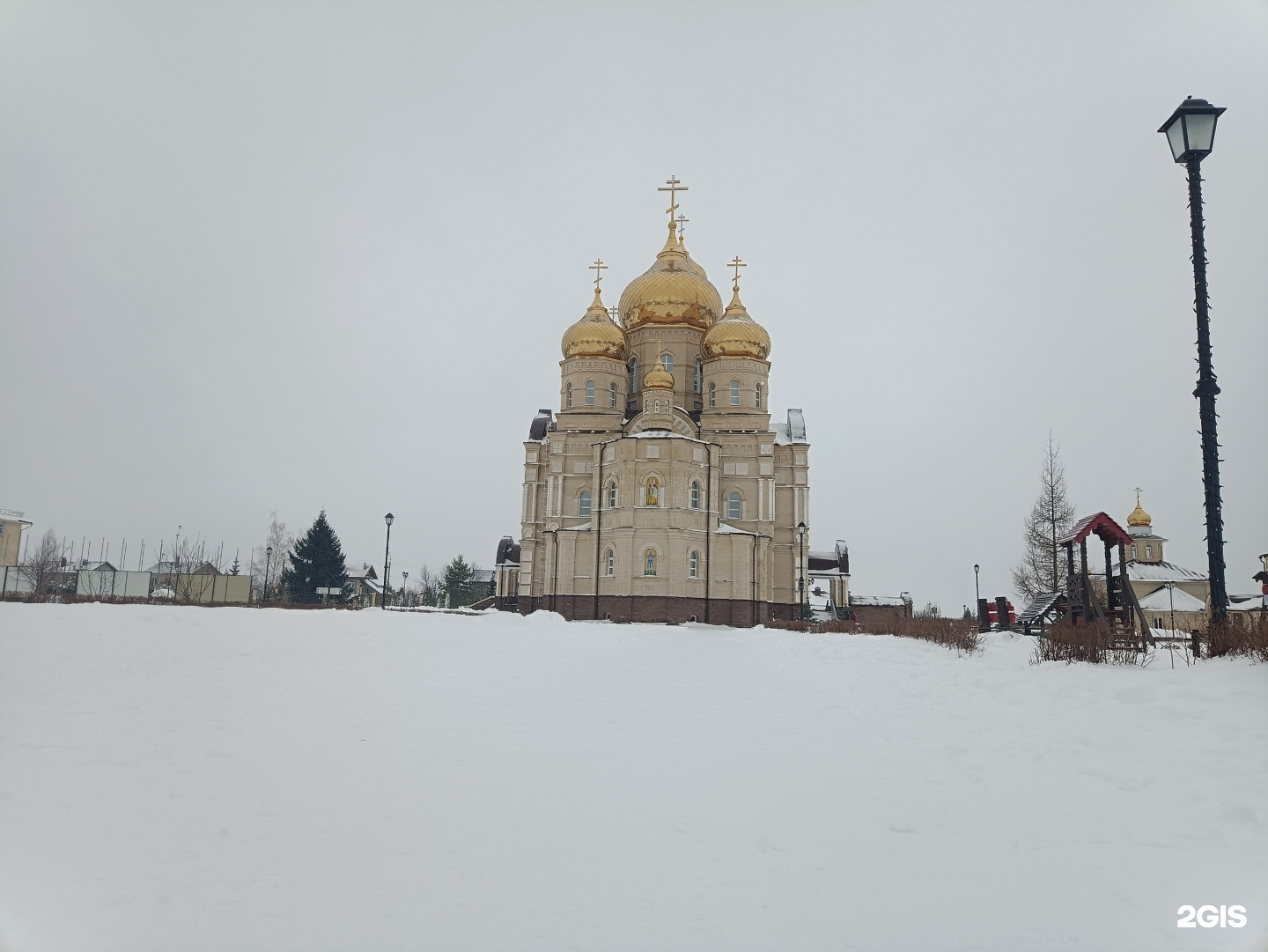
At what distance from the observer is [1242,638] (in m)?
7.35

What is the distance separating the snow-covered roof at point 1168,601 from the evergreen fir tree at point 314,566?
48737 mm

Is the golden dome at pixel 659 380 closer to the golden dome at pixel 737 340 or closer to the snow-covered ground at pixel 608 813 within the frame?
the golden dome at pixel 737 340

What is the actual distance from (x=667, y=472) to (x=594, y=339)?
9.90m

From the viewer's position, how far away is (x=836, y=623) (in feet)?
98.0

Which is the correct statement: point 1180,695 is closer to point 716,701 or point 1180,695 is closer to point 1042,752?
point 1042,752

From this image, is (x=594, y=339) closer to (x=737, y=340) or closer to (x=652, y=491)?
(x=737, y=340)

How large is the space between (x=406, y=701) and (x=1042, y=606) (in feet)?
65.2

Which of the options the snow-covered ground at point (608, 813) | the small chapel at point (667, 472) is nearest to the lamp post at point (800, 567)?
the small chapel at point (667, 472)

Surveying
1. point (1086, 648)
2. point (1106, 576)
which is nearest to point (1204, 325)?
point (1086, 648)

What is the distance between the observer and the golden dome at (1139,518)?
52906mm

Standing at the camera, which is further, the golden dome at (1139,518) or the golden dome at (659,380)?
the golden dome at (1139,518)

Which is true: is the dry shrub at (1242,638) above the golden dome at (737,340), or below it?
below

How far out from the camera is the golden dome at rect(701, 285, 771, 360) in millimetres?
45531

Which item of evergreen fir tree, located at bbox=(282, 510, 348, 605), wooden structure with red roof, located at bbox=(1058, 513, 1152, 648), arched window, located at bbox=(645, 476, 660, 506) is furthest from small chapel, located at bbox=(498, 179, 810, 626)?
wooden structure with red roof, located at bbox=(1058, 513, 1152, 648)
